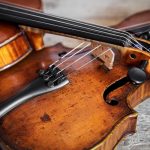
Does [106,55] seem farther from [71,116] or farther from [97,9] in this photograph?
[97,9]

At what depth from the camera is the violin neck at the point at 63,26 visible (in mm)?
981

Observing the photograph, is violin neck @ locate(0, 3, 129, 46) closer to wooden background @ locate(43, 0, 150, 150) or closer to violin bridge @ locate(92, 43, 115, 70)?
violin bridge @ locate(92, 43, 115, 70)

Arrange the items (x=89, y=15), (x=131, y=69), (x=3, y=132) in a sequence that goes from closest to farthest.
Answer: (x=3, y=132) → (x=131, y=69) → (x=89, y=15)

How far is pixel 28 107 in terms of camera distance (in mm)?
903

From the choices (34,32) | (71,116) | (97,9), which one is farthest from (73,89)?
(97,9)

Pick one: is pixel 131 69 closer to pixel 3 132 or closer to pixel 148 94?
pixel 148 94

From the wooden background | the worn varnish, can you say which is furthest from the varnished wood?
the wooden background

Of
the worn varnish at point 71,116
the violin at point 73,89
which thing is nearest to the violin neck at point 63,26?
the violin at point 73,89

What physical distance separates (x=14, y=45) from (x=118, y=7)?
1.11 metres

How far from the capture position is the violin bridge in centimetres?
100

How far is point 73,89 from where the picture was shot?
3.14 ft

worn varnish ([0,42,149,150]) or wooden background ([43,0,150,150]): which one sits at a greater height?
worn varnish ([0,42,149,150])

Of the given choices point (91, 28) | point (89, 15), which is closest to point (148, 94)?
point (91, 28)

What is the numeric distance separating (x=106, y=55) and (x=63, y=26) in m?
0.16
